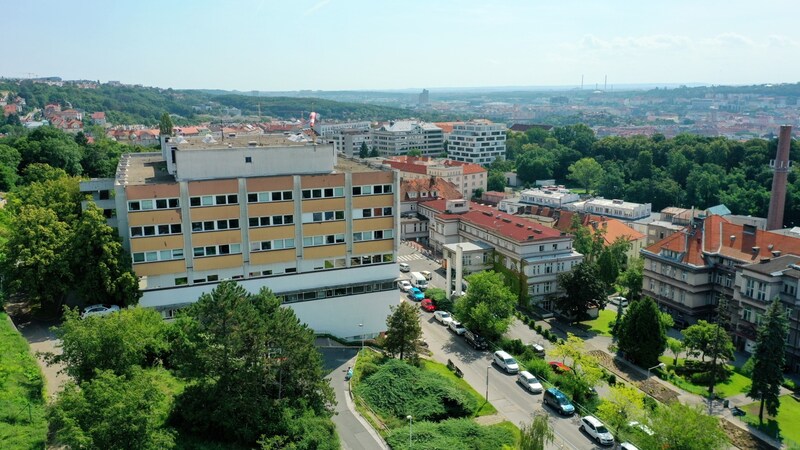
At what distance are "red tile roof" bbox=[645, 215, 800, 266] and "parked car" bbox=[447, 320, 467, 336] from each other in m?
21.9

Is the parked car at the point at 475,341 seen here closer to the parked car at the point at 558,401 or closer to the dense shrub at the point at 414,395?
the dense shrub at the point at 414,395

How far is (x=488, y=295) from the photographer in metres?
48.7

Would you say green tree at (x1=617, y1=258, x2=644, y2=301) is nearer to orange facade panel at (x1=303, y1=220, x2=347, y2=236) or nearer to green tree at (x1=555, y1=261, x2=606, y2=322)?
green tree at (x1=555, y1=261, x2=606, y2=322)

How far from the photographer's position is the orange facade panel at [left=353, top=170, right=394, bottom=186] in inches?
1806

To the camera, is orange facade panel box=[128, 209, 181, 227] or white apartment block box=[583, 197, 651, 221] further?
white apartment block box=[583, 197, 651, 221]

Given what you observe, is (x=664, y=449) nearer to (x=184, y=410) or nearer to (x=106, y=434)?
(x=184, y=410)

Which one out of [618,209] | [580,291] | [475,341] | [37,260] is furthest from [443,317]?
[618,209]

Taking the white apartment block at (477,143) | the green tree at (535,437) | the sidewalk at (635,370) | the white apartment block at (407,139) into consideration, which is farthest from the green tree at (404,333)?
the white apartment block at (407,139)

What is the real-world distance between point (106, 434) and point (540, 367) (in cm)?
2881

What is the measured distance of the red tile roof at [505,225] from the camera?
59281 millimetres

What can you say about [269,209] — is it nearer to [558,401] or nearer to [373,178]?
[373,178]

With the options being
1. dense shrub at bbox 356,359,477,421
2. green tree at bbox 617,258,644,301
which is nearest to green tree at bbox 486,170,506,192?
green tree at bbox 617,258,644,301

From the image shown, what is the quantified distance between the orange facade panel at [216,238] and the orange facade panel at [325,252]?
503 cm

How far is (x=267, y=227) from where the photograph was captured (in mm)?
44000
